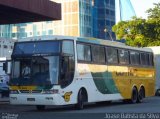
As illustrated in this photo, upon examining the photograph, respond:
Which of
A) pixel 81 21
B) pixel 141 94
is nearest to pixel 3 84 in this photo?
pixel 141 94

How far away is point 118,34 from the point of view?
2285 inches

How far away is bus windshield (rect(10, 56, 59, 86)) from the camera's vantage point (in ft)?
67.1

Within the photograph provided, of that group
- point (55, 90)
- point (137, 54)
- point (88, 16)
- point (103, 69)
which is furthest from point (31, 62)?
point (88, 16)

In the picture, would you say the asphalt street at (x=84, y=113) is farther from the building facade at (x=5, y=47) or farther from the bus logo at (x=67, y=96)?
the building facade at (x=5, y=47)

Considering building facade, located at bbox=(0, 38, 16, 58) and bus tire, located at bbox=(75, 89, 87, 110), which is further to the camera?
building facade, located at bbox=(0, 38, 16, 58)

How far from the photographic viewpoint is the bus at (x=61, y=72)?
2048 cm

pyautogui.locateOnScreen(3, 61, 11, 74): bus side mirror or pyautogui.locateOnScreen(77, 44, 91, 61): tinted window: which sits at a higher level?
pyautogui.locateOnScreen(77, 44, 91, 61): tinted window

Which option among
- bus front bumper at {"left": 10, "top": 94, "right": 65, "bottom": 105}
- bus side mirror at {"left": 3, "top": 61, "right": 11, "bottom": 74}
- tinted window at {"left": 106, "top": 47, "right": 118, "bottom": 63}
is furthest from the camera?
tinted window at {"left": 106, "top": 47, "right": 118, "bottom": 63}

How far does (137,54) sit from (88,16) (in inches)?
3028

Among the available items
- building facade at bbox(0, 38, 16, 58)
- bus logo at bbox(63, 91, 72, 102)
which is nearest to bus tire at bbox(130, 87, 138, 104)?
bus logo at bbox(63, 91, 72, 102)

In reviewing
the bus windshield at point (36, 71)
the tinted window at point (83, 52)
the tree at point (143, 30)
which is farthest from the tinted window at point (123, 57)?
the tree at point (143, 30)

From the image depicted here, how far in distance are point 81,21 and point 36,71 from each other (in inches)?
3242

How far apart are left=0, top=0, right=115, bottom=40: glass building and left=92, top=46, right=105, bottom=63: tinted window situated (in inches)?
2893

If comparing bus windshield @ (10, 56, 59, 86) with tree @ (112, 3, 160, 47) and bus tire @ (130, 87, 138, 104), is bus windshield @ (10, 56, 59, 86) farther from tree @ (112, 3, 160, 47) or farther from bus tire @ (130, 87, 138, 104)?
tree @ (112, 3, 160, 47)
